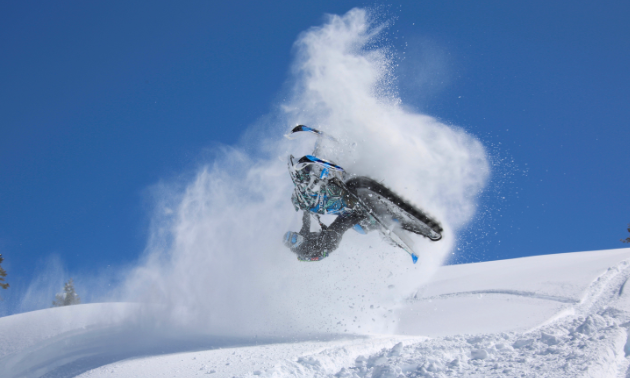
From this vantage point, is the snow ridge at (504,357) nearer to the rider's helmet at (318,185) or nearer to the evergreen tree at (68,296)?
the rider's helmet at (318,185)

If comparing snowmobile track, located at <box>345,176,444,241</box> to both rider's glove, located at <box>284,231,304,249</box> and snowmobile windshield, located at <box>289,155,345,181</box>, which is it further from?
rider's glove, located at <box>284,231,304,249</box>

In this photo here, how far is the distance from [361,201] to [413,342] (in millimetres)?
2648

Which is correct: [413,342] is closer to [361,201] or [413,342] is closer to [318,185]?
[361,201]

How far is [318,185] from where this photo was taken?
6605 mm

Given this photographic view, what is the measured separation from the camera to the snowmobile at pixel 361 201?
6590 millimetres

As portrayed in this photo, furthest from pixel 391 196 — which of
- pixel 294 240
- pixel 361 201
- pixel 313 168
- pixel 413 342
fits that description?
pixel 413 342

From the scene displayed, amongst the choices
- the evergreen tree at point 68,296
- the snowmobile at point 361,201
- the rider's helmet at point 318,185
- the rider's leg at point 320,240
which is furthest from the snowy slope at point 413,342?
the evergreen tree at point 68,296

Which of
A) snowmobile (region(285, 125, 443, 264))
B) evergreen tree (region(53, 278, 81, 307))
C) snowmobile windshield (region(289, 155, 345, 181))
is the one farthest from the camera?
evergreen tree (region(53, 278, 81, 307))

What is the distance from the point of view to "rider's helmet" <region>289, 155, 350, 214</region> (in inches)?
252

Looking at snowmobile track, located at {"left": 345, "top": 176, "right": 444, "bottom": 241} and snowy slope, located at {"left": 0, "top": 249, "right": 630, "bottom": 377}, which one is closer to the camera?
snowy slope, located at {"left": 0, "top": 249, "right": 630, "bottom": 377}

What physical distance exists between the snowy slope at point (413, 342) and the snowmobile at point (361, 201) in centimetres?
191

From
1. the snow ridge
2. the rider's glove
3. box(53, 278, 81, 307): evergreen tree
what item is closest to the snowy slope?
the snow ridge

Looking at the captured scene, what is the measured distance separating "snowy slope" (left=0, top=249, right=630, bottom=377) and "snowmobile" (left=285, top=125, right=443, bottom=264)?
1.91 metres

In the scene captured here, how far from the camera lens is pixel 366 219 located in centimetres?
709
